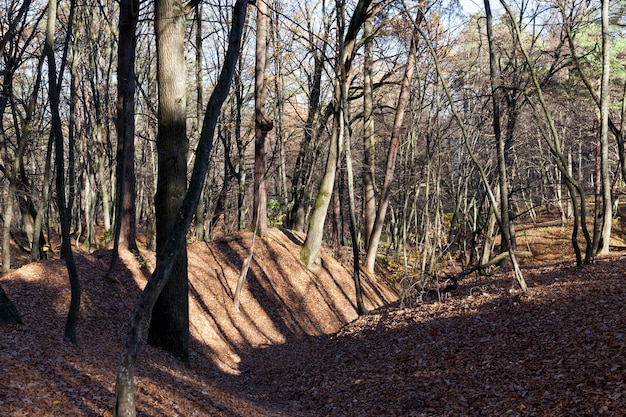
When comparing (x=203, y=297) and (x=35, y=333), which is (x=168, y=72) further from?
(x=203, y=297)

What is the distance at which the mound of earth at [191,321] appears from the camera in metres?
5.95

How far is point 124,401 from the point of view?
17.1 feet

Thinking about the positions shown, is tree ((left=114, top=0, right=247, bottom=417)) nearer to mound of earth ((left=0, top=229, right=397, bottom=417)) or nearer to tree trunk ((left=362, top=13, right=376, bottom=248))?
mound of earth ((left=0, top=229, right=397, bottom=417))

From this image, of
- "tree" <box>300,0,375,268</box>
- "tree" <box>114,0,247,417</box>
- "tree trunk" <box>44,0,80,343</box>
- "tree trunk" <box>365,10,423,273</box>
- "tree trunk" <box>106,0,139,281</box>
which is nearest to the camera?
"tree" <box>114,0,247,417</box>

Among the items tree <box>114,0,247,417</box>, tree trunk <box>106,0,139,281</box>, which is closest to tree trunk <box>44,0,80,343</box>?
tree <box>114,0,247,417</box>

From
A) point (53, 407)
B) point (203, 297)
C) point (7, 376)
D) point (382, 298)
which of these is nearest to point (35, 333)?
point (7, 376)

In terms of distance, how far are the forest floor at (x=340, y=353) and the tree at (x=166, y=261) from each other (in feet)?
1.88

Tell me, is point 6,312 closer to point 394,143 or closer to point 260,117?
point 260,117

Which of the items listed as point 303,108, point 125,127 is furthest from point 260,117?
point 303,108

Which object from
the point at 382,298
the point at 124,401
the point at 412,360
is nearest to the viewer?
the point at 124,401

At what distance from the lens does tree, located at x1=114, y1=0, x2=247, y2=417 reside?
17.2 feet

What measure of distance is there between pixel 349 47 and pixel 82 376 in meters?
11.9

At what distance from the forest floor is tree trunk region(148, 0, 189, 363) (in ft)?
2.11

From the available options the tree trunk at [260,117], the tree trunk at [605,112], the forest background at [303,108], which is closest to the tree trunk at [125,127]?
the forest background at [303,108]
